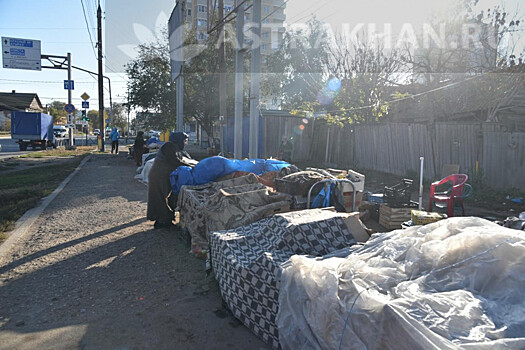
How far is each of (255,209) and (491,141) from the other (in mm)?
8586

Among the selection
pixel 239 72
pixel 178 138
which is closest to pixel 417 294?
pixel 178 138

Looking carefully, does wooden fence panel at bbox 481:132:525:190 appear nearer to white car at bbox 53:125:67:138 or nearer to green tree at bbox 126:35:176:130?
green tree at bbox 126:35:176:130

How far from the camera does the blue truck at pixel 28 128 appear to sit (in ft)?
98.4

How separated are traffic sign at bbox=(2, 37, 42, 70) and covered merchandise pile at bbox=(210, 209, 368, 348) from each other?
90.2ft

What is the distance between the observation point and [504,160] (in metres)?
10.4

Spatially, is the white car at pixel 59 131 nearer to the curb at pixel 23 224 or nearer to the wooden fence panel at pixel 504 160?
the curb at pixel 23 224

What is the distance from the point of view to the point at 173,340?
3.32 metres

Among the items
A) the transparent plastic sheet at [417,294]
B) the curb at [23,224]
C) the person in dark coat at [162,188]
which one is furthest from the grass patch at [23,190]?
the transparent plastic sheet at [417,294]

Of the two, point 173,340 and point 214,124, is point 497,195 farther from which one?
point 214,124

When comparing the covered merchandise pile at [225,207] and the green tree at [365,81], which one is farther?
the green tree at [365,81]

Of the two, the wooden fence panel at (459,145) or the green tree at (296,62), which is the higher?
the green tree at (296,62)

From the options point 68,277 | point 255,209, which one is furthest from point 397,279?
point 68,277

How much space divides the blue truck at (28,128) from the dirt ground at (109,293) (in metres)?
26.9

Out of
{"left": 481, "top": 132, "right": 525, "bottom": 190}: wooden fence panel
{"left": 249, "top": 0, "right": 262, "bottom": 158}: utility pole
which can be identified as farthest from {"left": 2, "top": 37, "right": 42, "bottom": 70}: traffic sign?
{"left": 481, "top": 132, "right": 525, "bottom": 190}: wooden fence panel
